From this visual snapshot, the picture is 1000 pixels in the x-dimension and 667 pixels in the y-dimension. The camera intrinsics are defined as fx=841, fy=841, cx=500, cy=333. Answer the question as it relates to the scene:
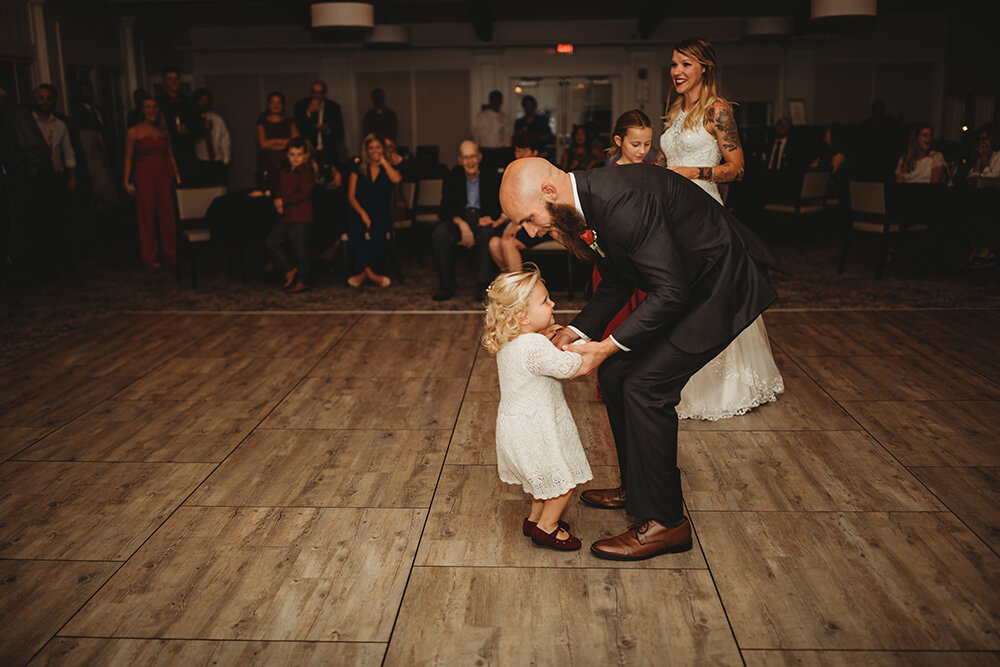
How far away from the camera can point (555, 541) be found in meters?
2.67

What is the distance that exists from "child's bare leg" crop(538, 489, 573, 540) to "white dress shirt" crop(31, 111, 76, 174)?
7.35 meters

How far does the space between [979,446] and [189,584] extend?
121 inches

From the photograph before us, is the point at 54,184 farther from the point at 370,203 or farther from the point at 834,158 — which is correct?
the point at 834,158

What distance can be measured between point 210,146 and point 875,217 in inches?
300

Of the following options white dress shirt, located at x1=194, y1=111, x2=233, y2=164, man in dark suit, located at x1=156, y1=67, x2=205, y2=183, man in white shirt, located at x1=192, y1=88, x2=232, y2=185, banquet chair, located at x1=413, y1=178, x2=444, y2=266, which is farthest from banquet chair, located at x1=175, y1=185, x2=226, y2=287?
white dress shirt, located at x1=194, y1=111, x2=233, y2=164

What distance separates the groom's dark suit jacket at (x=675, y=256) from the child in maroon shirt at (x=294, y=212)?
15.8 ft

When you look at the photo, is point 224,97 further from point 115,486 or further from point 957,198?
point 115,486

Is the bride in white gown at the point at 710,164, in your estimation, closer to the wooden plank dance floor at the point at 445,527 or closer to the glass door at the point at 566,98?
the wooden plank dance floor at the point at 445,527

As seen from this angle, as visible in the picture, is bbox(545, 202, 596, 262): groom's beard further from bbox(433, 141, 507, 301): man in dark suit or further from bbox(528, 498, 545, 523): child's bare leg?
bbox(433, 141, 507, 301): man in dark suit

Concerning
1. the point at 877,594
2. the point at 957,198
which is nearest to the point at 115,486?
the point at 877,594

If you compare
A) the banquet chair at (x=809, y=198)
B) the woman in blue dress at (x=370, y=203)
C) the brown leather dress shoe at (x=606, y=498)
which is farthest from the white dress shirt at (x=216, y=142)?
the brown leather dress shoe at (x=606, y=498)

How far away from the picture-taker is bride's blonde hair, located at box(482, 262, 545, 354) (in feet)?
8.18

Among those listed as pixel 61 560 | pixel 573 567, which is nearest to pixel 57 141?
pixel 61 560

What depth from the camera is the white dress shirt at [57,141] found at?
325 inches
